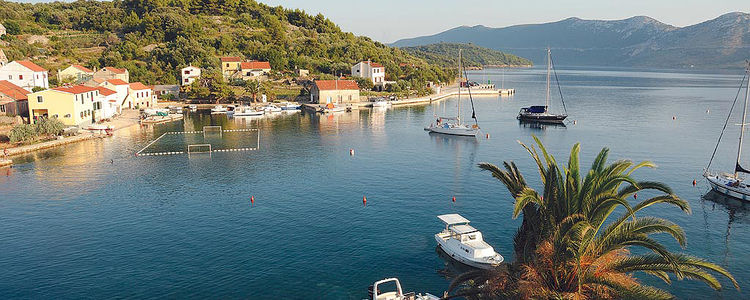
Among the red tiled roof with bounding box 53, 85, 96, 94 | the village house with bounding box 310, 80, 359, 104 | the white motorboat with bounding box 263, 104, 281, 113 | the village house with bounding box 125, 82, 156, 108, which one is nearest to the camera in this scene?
the red tiled roof with bounding box 53, 85, 96, 94

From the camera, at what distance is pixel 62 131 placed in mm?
78875

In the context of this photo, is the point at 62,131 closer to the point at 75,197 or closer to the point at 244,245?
the point at 75,197

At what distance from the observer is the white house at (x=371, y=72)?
6452 inches

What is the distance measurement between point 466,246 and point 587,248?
15.6m

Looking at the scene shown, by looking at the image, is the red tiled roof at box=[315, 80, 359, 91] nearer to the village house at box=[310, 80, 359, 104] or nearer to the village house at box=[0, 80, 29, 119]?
the village house at box=[310, 80, 359, 104]

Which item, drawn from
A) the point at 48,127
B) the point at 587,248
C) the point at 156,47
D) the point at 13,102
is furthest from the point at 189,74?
the point at 587,248

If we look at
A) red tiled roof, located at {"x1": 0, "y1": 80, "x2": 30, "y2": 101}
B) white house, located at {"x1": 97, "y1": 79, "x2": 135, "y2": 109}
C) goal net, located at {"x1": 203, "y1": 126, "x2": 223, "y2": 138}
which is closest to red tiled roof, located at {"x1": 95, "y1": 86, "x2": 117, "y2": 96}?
white house, located at {"x1": 97, "y1": 79, "x2": 135, "y2": 109}

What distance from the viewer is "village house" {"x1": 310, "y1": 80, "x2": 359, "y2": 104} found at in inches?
5241

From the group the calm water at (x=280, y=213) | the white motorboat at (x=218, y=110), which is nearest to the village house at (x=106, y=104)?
the calm water at (x=280, y=213)

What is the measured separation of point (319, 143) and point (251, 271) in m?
48.5

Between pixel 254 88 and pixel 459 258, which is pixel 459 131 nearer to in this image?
pixel 459 258

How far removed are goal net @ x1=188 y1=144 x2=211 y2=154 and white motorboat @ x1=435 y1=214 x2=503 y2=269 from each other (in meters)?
46.9

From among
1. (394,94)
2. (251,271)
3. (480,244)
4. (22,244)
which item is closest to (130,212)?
(22,244)

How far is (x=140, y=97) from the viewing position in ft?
393
